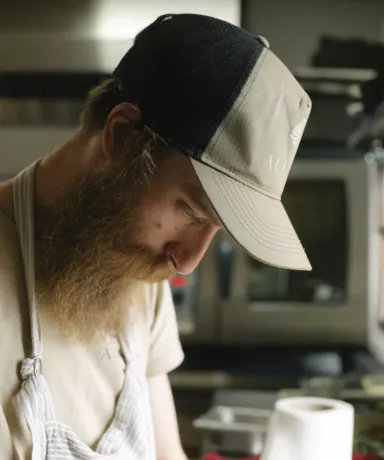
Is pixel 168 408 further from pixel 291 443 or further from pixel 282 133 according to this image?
pixel 282 133

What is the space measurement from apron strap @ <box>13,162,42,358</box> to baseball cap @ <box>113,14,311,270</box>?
0.18 m

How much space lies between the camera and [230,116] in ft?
2.51

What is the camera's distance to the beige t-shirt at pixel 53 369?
80cm

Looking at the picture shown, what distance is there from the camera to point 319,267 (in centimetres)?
203

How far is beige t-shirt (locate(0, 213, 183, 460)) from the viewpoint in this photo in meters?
0.80

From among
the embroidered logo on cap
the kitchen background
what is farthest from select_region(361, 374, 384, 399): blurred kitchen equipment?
the embroidered logo on cap

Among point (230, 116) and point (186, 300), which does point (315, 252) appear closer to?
point (186, 300)

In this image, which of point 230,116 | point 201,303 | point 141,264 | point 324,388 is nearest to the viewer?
point 230,116

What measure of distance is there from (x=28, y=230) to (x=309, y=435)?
42cm

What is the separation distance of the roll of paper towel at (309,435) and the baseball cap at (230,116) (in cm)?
19

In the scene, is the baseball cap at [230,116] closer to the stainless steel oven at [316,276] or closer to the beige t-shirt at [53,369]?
the beige t-shirt at [53,369]

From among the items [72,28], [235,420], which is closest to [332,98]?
[72,28]

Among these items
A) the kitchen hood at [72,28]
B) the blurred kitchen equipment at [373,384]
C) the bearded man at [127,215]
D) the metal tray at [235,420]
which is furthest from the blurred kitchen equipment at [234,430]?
the kitchen hood at [72,28]

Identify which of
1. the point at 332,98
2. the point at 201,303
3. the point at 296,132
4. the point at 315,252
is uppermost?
the point at 332,98
